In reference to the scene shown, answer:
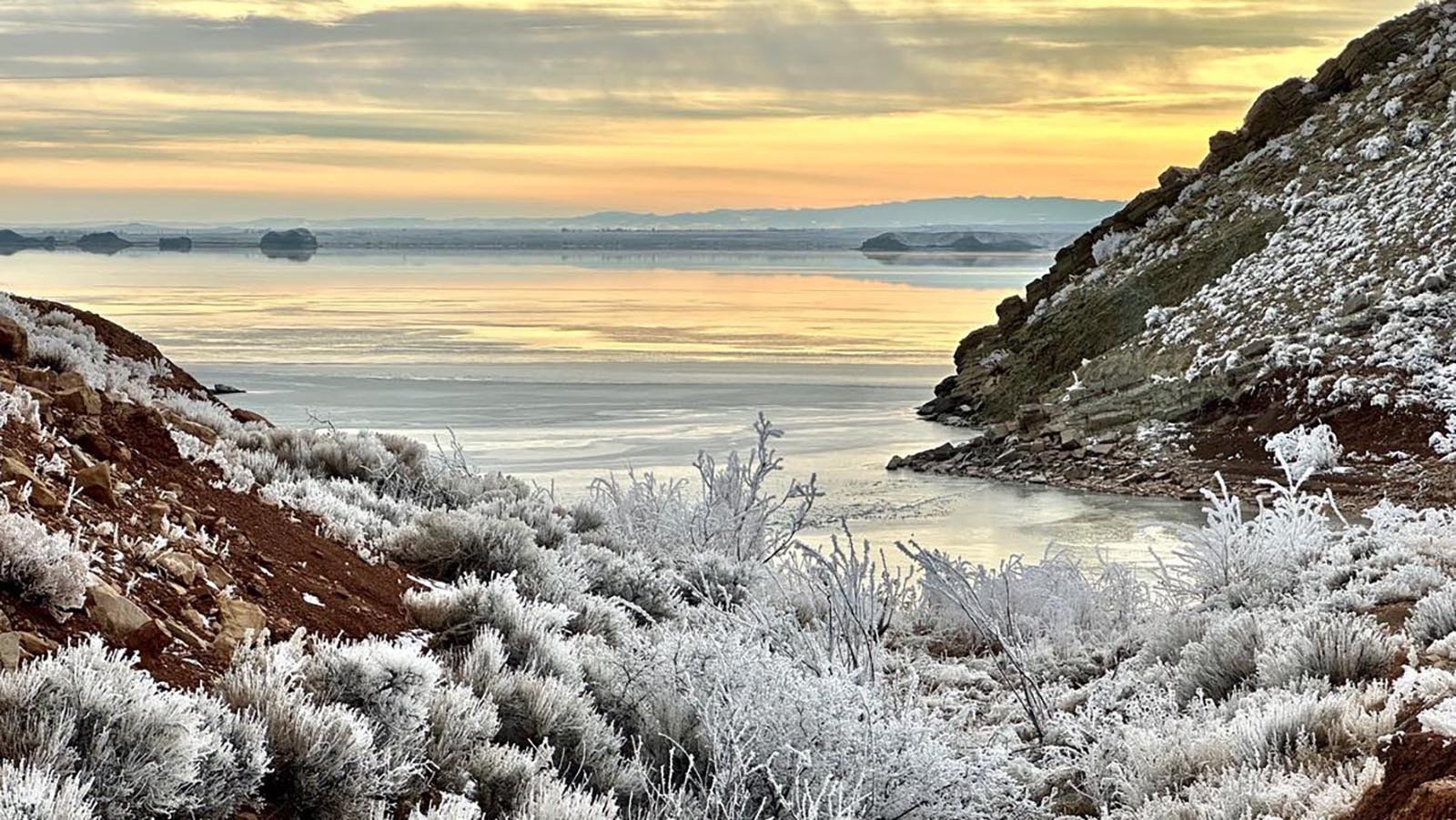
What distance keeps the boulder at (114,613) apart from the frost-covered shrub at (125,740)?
0.58m

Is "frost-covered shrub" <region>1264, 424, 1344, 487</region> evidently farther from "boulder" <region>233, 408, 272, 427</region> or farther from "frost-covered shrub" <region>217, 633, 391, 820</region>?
"frost-covered shrub" <region>217, 633, 391, 820</region>

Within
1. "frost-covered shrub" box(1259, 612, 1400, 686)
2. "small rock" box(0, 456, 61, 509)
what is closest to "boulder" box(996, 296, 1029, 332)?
"frost-covered shrub" box(1259, 612, 1400, 686)

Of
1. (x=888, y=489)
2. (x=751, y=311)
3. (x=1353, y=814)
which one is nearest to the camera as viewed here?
(x=1353, y=814)

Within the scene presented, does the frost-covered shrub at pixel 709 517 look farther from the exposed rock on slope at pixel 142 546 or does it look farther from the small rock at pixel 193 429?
the exposed rock on slope at pixel 142 546

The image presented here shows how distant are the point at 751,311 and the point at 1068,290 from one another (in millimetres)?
25748

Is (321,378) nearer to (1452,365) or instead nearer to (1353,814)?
(1452,365)

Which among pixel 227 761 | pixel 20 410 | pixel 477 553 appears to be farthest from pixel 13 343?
pixel 227 761

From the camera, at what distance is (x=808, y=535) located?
17.0 metres

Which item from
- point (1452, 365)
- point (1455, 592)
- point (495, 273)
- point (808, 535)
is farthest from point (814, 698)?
point (495, 273)

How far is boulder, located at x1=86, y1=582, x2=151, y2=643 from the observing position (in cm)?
432

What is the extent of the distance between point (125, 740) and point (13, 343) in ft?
16.4

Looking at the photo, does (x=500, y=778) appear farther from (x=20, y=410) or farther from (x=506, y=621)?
(x=20, y=410)

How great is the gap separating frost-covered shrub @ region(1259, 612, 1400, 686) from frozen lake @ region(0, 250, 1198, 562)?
186 inches

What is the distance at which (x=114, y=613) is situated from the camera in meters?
4.38
